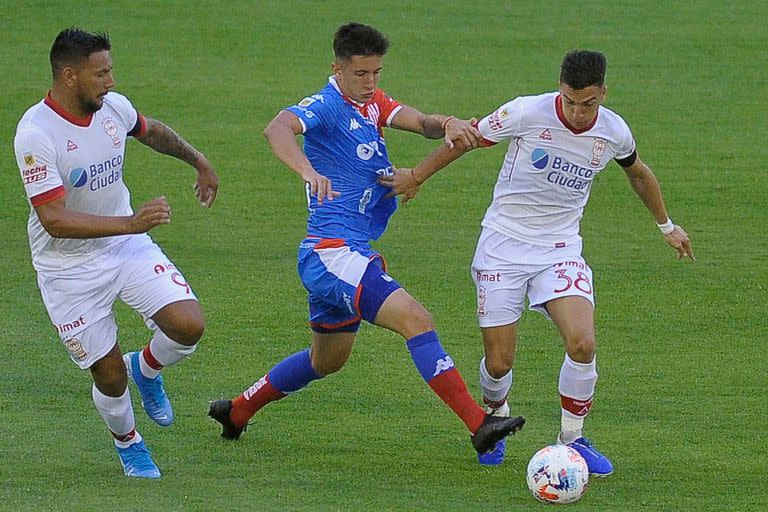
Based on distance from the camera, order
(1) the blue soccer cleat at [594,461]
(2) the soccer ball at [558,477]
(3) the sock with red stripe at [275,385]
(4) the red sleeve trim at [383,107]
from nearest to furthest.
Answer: (2) the soccer ball at [558,477] < (1) the blue soccer cleat at [594,461] < (4) the red sleeve trim at [383,107] < (3) the sock with red stripe at [275,385]

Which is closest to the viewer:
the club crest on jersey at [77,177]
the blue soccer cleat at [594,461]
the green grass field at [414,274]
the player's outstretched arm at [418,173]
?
the club crest on jersey at [77,177]

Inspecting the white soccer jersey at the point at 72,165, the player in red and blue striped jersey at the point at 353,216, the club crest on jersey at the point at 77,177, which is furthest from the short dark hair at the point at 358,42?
the club crest on jersey at the point at 77,177

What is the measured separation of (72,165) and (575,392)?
2.68 m

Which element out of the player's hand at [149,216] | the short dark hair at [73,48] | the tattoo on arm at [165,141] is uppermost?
the short dark hair at [73,48]

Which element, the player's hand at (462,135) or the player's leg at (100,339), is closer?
the player's leg at (100,339)

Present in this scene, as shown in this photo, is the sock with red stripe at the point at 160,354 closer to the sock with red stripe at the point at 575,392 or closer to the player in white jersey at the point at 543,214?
the player in white jersey at the point at 543,214

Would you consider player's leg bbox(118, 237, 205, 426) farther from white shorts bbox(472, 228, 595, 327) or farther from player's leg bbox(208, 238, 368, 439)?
white shorts bbox(472, 228, 595, 327)

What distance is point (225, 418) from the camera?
7.49 m

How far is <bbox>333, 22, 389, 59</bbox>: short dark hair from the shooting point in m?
6.80

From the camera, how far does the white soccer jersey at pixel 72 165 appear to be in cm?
651

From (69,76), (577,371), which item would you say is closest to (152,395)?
(69,76)

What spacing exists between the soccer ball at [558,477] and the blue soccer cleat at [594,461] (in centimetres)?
36

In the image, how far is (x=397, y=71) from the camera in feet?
64.0

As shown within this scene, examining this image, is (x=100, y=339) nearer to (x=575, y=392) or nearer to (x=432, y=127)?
(x=432, y=127)
